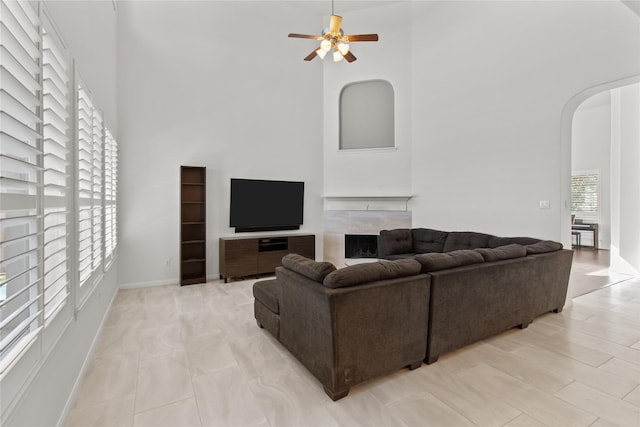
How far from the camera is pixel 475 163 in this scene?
5.09 m

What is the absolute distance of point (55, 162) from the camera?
1.80 m

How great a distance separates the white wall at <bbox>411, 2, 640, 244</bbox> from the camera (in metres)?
3.76

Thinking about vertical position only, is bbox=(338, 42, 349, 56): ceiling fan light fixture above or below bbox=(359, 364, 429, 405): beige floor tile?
above

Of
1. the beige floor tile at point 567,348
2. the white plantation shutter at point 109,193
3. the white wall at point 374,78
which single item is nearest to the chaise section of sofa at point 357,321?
the beige floor tile at point 567,348

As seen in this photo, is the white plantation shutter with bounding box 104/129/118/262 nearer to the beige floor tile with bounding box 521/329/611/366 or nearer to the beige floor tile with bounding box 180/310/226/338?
the beige floor tile with bounding box 180/310/226/338

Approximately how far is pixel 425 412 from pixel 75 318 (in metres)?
2.39

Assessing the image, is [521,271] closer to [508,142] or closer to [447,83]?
[508,142]

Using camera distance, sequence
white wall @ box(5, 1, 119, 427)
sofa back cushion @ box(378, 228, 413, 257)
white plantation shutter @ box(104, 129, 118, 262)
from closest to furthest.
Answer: white wall @ box(5, 1, 119, 427)
white plantation shutter @ box(104, 129, 118, 262)
sofa back cushion @ box(378, 228, 413, 257)

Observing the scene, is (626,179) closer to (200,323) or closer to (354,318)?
(354,318)

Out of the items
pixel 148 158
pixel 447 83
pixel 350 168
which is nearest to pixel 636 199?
pixel 447 83

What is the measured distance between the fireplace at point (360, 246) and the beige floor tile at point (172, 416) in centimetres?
467

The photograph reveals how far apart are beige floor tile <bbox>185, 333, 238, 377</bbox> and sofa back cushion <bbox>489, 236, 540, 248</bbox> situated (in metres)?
3.63

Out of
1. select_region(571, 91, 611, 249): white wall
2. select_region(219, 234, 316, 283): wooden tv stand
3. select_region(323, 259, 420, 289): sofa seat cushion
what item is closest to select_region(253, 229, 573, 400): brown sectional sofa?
select_region(323, 259, 420, 289): sofa seat cushion

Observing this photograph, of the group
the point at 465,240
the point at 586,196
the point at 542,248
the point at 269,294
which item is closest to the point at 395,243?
the point at 465,240
